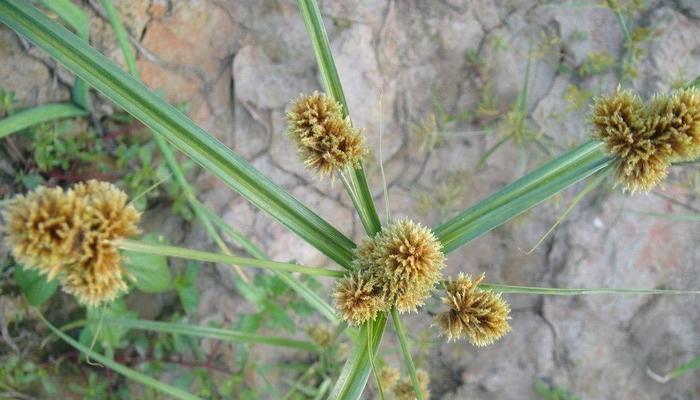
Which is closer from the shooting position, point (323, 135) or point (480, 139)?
point (323, 135)

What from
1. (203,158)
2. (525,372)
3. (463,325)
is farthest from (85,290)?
(525,372)

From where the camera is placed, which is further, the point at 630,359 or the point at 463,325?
the point at 630,359

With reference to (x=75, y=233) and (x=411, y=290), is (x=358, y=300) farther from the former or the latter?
(x=75, y=233)

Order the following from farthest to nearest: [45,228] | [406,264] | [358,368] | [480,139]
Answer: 1. [480,139]
2. [358,368]
3. [406,264]
4. [45,228]

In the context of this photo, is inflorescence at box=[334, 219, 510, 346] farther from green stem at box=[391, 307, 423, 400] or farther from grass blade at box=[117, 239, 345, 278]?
grass blade at box=[117, 239, 345, 278]

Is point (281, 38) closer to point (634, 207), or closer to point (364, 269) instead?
point (364, 269)

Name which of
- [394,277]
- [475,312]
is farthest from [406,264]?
[475,312]
